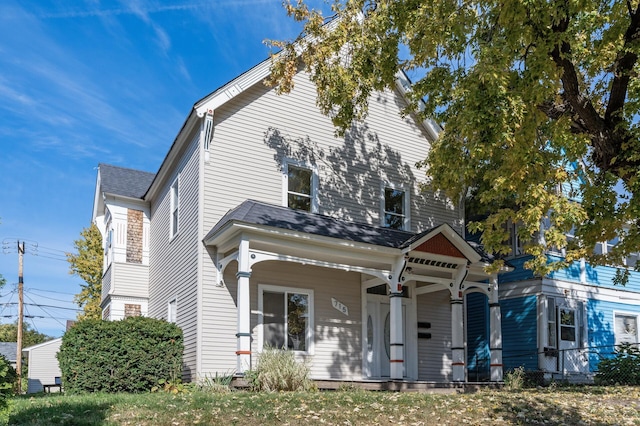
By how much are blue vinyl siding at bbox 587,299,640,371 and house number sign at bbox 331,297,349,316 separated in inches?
378

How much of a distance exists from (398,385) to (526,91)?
7359 mm

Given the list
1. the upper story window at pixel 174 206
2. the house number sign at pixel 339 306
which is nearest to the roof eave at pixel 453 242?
the house number sign at pixel 339 306

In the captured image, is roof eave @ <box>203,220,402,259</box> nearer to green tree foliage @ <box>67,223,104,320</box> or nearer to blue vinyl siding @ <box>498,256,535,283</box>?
blue vinyl siding @ <box>498,256,535,283</box>

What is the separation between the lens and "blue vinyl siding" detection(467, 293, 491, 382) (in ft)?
70.8

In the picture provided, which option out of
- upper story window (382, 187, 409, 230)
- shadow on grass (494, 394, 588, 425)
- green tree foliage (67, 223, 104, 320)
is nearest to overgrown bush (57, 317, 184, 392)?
upper story window (382, 187, 409, 230)

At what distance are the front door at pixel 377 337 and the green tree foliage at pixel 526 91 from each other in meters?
4.68

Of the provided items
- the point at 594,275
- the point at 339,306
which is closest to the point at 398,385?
the point at 339,306

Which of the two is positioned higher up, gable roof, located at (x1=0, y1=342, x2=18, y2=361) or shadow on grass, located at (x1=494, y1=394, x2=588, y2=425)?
shadow on grass, located at (x1=494, y1=394, x2=588, y2=425)

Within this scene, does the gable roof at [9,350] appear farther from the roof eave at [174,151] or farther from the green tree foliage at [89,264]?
the roof eave at [174,151]

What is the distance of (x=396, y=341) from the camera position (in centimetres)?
1580

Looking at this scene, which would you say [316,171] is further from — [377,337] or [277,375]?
[277,375]

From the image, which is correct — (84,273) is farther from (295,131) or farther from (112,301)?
(295,131)

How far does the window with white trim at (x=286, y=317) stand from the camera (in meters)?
16.0

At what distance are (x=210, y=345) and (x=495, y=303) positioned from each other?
797 centimetres
